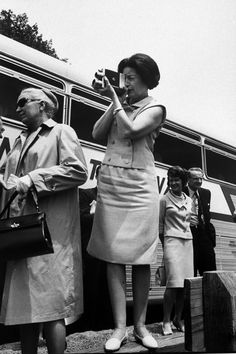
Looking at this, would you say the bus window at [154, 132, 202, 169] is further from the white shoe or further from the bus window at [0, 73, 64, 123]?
the white shoe

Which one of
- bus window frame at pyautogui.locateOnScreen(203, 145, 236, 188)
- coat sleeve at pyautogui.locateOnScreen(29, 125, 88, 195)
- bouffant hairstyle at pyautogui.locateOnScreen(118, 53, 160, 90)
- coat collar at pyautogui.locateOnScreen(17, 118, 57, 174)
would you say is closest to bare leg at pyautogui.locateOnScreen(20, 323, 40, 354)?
coat sleeve at pyautogui.locateOnScreen(29, 125, 88, 195)

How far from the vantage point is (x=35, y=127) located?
2.53 meters

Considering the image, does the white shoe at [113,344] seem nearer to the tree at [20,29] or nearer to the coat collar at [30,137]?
the coat collar at [30,137]

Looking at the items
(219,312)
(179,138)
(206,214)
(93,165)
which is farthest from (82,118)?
(219,312)

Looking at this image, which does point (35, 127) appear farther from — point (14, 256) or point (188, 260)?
point (188, 260)

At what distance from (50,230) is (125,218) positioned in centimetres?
39

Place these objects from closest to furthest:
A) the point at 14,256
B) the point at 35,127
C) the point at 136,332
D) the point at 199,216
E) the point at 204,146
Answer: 1. the point at 14,256
2. the point at 136,332
3. the point at 35,127
4. the point at 199,216
5. the point at 204,146

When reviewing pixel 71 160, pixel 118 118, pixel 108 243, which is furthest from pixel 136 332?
pixel 118 118

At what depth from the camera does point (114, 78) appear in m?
2.57

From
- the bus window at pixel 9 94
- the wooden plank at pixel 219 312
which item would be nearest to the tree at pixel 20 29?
the bus window at pixel 9 94

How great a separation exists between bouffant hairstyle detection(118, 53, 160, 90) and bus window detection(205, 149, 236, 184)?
435 centimetres

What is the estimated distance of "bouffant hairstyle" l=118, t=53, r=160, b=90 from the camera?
2.63 meters

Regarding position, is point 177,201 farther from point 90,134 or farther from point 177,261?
point 90,134

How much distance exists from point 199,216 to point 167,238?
1077 mm
